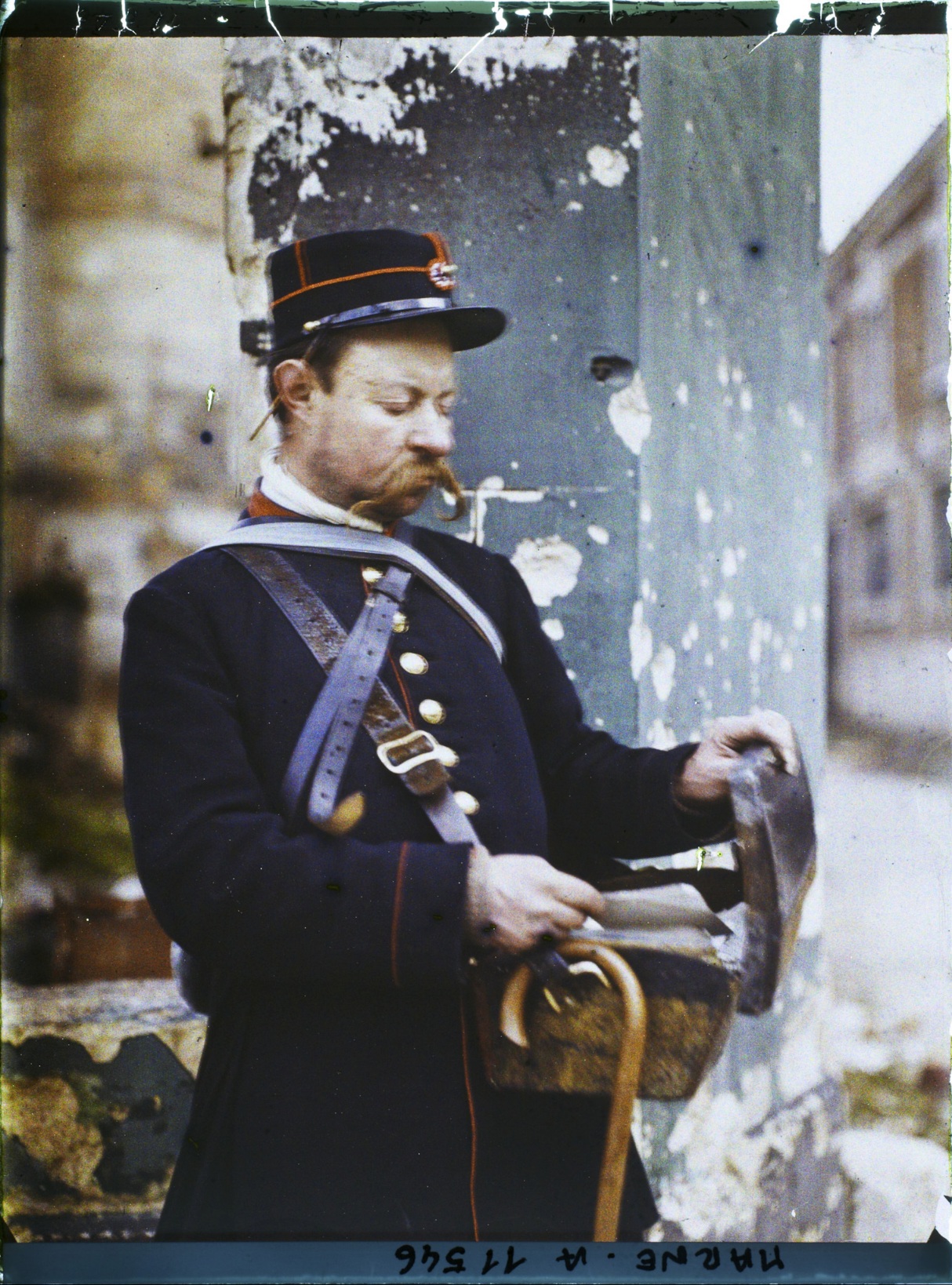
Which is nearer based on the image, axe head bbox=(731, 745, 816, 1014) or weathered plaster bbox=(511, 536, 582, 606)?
axe head bbox=(731, 745, 816, 1014)

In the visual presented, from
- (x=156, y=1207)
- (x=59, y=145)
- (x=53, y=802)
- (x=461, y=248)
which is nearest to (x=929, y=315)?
(x=461, y=248)

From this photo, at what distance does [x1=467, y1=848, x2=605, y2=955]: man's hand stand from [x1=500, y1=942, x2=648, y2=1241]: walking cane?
46mm

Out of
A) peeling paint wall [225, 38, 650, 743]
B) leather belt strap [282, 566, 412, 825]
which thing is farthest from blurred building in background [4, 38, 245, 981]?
leather belt strap [282, 566, 412, 825]

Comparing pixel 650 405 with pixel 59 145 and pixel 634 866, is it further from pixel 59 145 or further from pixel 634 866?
pixel 59 145

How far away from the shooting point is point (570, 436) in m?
2.16

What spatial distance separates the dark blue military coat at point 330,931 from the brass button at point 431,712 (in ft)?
0.05

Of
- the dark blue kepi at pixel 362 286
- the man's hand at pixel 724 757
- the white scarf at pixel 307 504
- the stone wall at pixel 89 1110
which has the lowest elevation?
the stone wall at pixel 89 1110

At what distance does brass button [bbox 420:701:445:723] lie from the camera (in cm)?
192

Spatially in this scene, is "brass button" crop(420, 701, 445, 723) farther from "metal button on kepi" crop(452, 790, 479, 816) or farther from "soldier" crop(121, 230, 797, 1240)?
"metal button on kepi" crop(452, 790, 479, 816)

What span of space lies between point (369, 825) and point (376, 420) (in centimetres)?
77

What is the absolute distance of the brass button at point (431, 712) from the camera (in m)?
1.92

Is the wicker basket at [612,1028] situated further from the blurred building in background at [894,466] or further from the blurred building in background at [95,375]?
the blurred building in background at [95,375]

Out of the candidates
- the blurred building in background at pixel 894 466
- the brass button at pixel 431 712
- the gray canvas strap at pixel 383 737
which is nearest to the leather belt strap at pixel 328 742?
the gray canvas strap at pixel 383 737

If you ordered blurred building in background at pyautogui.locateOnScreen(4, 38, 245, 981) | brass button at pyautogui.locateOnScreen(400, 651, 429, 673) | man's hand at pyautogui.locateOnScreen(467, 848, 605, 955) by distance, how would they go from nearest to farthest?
man's hand at pyautogui.locateOnScreen(467, 848, 605, 955) < brass button at pyautogui.locateOnScreen(400, 651, 429, 673) < blurred building in background at pyautogui.locateOnScreen(4, 38, 245, 981)
